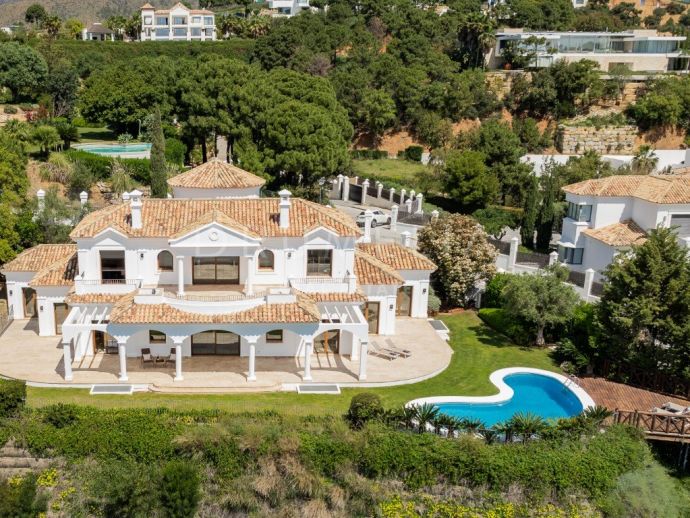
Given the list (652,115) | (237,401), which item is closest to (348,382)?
(237,401)

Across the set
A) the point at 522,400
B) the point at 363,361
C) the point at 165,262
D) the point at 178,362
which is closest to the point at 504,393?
the point at 522,400

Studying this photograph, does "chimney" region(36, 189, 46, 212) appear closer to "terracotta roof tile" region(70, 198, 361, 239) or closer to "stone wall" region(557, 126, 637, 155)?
"terracotta roof tile" region(70, 198, 361, 239)

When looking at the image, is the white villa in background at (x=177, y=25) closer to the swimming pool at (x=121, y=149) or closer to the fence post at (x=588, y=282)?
the swimming pool at (x=121, y=149)

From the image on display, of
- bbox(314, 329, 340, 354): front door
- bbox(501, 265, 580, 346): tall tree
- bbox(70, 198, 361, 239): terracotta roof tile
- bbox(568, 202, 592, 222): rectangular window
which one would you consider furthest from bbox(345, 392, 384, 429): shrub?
bbox(568, 202, 592, 222): rectangular window

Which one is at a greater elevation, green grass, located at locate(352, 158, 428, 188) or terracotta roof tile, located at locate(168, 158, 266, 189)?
terracotta roof tile, located at locate(168, 158, 266, 189)

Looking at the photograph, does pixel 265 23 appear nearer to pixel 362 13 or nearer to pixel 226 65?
pixel 362 13

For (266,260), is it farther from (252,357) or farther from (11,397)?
(11,397)

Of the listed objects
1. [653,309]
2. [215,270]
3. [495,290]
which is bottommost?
[495,290]

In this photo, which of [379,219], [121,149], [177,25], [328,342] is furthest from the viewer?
[177,25]
